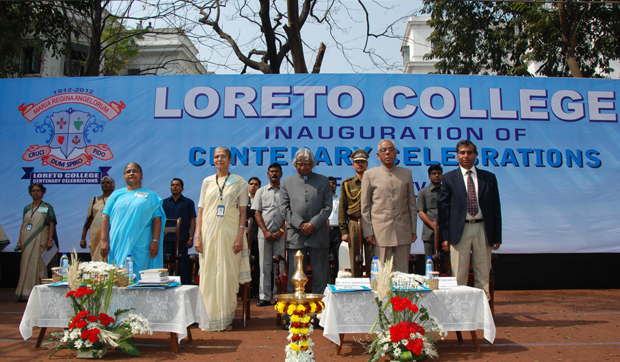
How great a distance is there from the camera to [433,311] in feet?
10.4

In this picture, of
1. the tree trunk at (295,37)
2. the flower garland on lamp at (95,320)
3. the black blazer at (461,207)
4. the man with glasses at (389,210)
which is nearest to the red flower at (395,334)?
the man with glasses at (389,210)

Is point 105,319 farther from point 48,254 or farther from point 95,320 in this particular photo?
point 48,254

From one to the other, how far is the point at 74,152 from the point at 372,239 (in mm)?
4227

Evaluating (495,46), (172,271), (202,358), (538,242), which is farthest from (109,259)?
(495,46)

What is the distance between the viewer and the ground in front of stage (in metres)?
3.17

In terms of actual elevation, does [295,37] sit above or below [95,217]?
above

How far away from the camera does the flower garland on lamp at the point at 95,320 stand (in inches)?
121

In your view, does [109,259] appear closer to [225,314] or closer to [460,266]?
[225,314]

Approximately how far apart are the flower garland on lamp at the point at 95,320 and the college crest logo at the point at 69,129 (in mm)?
3156

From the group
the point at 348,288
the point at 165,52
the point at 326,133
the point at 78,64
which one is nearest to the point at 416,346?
the point at 348,288

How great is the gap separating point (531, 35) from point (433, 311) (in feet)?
31.2

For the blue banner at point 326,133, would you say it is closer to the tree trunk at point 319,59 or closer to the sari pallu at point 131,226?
the sari pallu at point 131,226

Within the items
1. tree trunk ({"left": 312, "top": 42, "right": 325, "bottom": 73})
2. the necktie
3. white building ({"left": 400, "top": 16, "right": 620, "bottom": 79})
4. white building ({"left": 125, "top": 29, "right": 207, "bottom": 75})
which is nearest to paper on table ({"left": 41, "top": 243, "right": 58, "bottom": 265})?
the necktie

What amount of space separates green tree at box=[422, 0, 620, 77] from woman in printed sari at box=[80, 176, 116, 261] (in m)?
7.73
